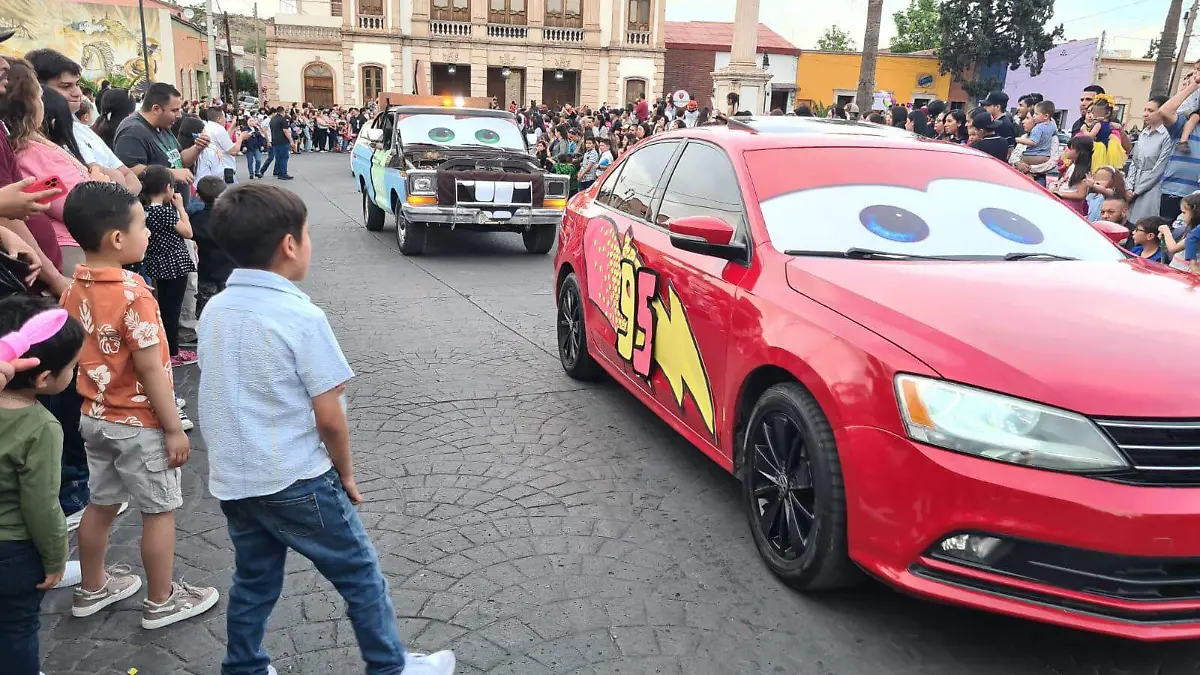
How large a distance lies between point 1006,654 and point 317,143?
3633 centimetres

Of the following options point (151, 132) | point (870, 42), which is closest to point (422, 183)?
point (151, 132)

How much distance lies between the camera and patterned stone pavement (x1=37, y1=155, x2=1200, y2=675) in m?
2.82

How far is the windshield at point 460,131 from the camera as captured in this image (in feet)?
38.2

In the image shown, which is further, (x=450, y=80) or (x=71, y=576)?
(x=450, y=80)

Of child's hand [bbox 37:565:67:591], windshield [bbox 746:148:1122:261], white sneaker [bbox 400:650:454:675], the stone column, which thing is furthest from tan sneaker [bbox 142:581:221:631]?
the stone column

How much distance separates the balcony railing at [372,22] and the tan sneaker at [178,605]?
5078cm

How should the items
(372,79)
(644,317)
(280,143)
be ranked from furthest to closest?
(372,79) < (280,143) < (644,317)

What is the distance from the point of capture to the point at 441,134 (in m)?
11.8

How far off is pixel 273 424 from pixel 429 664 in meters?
0.87

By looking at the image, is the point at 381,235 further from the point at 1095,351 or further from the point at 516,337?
the point at 1095,351

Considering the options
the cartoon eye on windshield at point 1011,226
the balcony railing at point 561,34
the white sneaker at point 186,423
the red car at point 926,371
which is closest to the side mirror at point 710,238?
the red car at point 926,371

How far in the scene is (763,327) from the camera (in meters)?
3.31

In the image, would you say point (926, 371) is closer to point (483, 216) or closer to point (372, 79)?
point (483, 216)

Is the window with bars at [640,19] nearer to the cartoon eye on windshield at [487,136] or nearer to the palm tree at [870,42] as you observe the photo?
the palm tree at [870,42]
